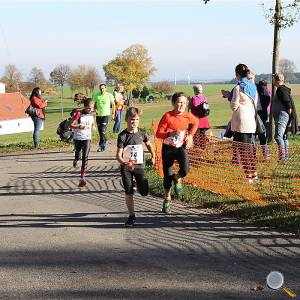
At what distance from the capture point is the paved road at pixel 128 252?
16.1 ft

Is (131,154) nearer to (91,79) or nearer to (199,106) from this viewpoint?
(199,106)

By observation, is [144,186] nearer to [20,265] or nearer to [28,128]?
[20,265]

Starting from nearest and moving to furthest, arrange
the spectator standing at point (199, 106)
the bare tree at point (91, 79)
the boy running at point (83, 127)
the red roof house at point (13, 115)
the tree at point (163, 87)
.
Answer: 1. the boy running at point (83, 127)
2. the spectator standing at point (199, 106)
3. the red roof house at point (13, 115)
4. the bare tree at point (91, 79)
5. the tree at point (163, 87)

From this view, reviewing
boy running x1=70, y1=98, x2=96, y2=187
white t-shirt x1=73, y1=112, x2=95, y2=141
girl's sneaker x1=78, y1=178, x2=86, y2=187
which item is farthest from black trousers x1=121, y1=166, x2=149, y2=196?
white t-shirt x1=73, y1=112, x2=95, y2=141

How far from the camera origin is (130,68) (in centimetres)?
8406

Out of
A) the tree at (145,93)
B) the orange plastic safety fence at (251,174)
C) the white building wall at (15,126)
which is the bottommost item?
the white building wall at (15,126)

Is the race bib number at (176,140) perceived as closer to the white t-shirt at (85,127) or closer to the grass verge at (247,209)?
the grass verge at (247,209)

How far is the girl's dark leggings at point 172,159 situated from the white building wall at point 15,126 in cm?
9425

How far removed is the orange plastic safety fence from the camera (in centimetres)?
869

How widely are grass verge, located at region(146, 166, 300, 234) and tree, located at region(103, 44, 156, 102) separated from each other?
74.7 metres

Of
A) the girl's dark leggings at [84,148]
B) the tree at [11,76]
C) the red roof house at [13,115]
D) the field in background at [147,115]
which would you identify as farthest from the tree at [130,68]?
the girl's dark leggings at [84,148]

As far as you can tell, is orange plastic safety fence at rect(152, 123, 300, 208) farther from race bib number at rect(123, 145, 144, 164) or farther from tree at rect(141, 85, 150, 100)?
tree at rect(141, 85, 150, 100)

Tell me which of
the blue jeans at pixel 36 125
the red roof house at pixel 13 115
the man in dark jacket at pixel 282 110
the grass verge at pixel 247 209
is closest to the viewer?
the grass verge at pixel 247 209

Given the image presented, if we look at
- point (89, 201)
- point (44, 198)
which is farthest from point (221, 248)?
point (44, 198)
